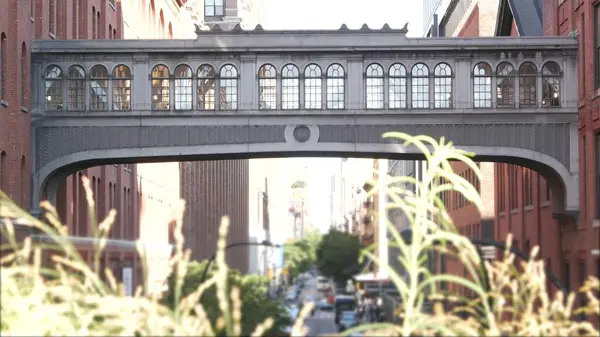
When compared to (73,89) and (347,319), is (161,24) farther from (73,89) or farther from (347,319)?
(73,89)

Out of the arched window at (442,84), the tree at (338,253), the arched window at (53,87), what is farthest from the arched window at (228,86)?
the tree at (338,253)

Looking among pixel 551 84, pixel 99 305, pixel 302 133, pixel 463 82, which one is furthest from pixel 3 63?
pixel 99 305

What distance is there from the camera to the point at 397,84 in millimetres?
45969

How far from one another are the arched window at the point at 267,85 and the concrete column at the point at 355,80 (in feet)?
8.00

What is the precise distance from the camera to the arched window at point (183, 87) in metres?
46.0

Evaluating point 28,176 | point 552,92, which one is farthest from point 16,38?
point 552,92

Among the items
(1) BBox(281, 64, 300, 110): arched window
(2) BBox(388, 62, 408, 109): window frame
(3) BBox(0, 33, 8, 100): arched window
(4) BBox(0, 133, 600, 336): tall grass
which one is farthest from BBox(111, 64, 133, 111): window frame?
(4) BBox(0, 133, 600, 336): tall grass

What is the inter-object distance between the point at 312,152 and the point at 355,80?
109 inches

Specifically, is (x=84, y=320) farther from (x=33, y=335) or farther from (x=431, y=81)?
(x=431, y=81)

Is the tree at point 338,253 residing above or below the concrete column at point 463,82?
below

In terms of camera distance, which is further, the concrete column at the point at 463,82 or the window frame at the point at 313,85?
the window frame at the point at 313,85

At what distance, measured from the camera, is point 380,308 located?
93.7 metres

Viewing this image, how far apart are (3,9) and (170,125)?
7.15 m

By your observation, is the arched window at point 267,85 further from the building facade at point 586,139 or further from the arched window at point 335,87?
the building facade at point 586,139
